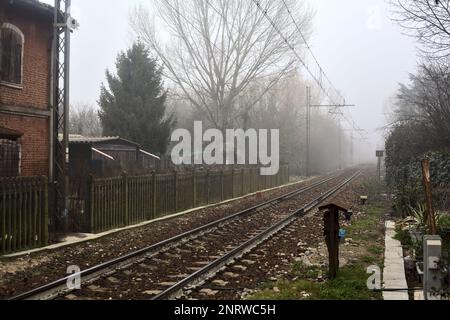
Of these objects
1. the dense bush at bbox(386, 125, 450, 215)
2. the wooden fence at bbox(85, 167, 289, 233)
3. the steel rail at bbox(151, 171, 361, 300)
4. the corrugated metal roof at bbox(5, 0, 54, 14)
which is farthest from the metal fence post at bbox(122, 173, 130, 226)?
the dense bush at bbox(386, 125, 450, 215)

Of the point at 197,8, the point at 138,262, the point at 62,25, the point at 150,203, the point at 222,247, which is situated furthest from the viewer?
the point at 197,8

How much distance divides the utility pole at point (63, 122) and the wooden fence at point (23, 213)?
4.69 ft

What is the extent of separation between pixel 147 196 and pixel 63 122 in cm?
382

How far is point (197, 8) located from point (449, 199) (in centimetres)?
2546

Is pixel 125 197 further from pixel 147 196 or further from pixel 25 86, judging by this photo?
pixel 25 86

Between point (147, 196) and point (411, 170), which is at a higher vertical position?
point (411, 170)

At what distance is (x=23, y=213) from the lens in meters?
10.2

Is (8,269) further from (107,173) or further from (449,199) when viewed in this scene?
(449,199)

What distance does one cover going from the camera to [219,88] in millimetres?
35250

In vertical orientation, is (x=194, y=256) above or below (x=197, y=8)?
below

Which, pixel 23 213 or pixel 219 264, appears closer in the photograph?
pixel 219 264

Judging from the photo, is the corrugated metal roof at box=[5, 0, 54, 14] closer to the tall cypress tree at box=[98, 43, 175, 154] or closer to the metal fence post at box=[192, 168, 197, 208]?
the metal fence post at box=[192, 168, 197, 208]

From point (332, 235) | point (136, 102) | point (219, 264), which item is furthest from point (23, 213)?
point (136, 102)
